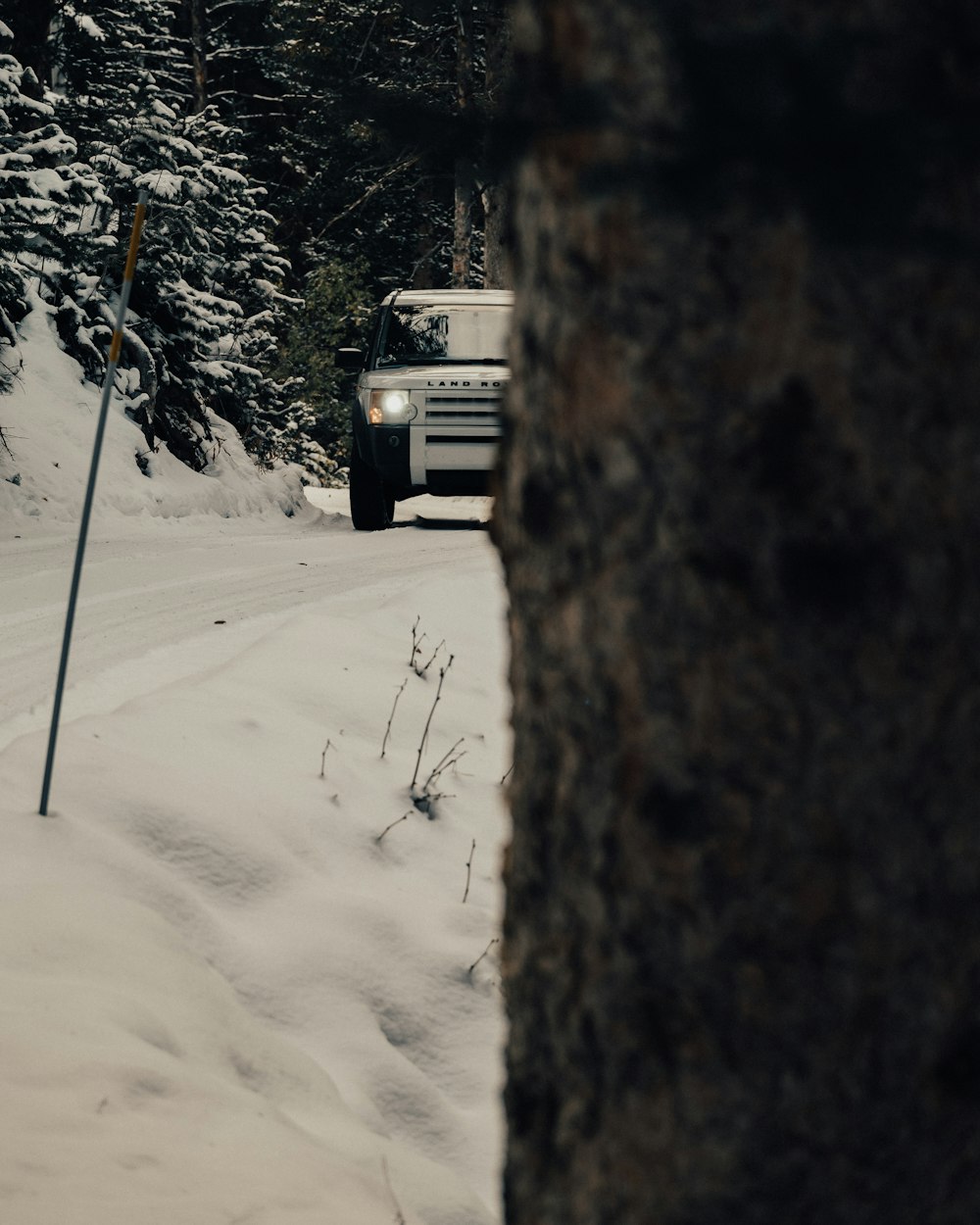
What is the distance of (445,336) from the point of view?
13180mm

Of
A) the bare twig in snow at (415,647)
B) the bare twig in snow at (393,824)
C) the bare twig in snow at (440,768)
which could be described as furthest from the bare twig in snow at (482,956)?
the bare twig in snow at (415,647)

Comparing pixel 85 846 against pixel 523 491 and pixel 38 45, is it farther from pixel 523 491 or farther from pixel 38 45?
pixel 38 45

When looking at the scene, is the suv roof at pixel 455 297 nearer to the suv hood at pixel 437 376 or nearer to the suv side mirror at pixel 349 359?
the suv hood at pixel 437 376

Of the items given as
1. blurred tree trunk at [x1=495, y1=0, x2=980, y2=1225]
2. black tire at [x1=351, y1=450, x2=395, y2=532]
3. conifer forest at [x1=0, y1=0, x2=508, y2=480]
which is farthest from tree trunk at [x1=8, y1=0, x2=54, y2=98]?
blurred tree trunk at [x1=495, y1=0, x2=980, y2=1225]

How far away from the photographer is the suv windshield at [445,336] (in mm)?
13078

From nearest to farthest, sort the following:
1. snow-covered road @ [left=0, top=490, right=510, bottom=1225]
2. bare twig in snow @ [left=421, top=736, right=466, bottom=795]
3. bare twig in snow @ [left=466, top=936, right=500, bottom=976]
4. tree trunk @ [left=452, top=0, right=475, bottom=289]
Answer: snow-covered road @ [left=0, top=490, right=510, bottom=1225] → bare twig in snow @ [left=466, top=936, right=500, bottom=976] → bare twig in snow @ [left=421, top=736, right=466, bottom=795] → tree trunk @ [left=452, top=0, right=475, bottom=289]

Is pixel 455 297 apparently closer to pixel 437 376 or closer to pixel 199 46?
pixel 437 376

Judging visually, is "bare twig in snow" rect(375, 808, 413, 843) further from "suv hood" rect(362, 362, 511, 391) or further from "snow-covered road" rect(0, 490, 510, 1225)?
"suv hood" rect(362, 362, 511, 391)

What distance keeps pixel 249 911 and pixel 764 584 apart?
364cm

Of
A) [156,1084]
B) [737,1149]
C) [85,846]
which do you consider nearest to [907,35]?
→ [737,1149]

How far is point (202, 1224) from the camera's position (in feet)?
8.63

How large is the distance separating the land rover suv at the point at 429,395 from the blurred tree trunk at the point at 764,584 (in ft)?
35.7

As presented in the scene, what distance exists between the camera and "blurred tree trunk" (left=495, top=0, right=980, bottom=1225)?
1.15 meters

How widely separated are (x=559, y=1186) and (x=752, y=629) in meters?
0.65
